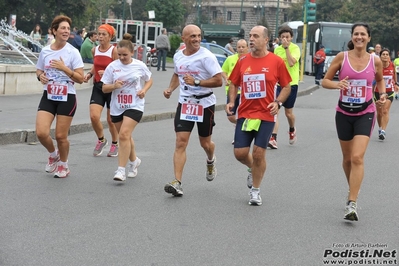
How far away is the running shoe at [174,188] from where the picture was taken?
28.8 ft

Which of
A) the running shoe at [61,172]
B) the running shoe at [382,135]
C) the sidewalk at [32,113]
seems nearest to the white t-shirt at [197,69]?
the running shoe at [61,172]

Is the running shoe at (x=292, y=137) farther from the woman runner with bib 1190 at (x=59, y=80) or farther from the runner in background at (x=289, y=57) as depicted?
the woman runner with bib 1190 at (x=59, y=80)

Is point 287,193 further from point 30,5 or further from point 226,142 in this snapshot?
point 30,5

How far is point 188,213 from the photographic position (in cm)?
802

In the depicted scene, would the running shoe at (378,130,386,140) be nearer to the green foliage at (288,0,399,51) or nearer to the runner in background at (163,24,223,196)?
the runner in background at (163,24,223,196)

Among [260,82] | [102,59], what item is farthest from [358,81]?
[102,59]

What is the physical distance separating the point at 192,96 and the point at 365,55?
6.26 feet

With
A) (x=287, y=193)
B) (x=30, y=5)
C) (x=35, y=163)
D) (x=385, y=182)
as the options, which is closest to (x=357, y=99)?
(x=287, y=193)

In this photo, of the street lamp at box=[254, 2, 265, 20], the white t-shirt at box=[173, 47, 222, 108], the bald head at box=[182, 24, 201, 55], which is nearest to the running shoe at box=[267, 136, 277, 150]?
the white t-shirt at box=[173, 47, 222, 108]

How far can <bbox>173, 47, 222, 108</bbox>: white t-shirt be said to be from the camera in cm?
900

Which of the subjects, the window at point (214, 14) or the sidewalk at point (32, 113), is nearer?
the sidewalk at point (32, 113)

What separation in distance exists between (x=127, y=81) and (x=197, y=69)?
1.44m

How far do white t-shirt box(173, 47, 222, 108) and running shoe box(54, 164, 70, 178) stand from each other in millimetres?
1821

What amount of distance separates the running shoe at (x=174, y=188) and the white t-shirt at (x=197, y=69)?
0.90 meters
